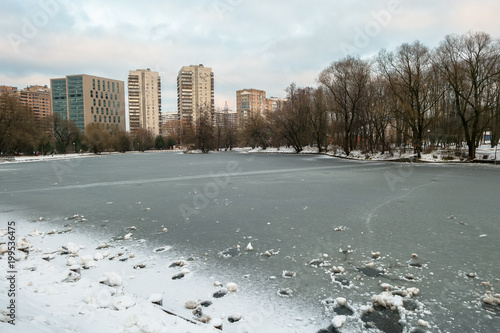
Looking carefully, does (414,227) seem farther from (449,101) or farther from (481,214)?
(449,101)

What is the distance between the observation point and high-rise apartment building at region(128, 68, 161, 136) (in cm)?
16400

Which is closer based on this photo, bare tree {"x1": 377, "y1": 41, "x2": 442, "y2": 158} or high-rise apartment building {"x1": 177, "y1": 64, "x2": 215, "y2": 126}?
bare tree {"x1": 377, "y1": 41, "x2": 442, "y2": 158}

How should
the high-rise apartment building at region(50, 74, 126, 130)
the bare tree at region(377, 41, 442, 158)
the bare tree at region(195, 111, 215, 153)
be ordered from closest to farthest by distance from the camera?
1. the bare tree at region(377, 41, 442, 158)
2. the bare tree at region(195, 111, 215, 153)
3. the high-rise apartment building at region(50, 74, 126, 130)

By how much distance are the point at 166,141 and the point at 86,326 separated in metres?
122

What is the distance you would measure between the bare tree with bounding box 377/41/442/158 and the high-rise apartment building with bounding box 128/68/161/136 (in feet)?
469

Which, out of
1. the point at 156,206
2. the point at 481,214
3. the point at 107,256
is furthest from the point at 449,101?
the point at 107,256

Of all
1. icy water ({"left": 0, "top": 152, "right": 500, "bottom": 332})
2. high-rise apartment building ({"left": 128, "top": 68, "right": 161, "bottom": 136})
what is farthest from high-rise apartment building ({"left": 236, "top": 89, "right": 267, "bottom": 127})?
icy water ({"left": 0, "top": 152, "right": 500, "bottom": 332})

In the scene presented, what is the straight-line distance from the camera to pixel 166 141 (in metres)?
120

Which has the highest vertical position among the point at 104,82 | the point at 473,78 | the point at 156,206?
the point at 104,82

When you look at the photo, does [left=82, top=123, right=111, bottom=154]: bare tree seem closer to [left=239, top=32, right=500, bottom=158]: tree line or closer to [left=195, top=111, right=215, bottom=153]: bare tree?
[left=195, top=111, right=215, bottom=153]: bare tree

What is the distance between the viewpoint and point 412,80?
3494 cm

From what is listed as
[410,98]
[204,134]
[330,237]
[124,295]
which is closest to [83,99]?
[204,134]

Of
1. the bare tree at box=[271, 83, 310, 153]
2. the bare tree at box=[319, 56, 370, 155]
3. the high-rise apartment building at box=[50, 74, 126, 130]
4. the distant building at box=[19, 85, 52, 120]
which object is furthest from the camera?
the high-rise apartment building at box=[50, 74, 126, 130]

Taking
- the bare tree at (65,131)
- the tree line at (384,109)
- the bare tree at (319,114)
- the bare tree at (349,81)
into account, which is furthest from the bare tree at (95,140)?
the bare tree at (349,81)
